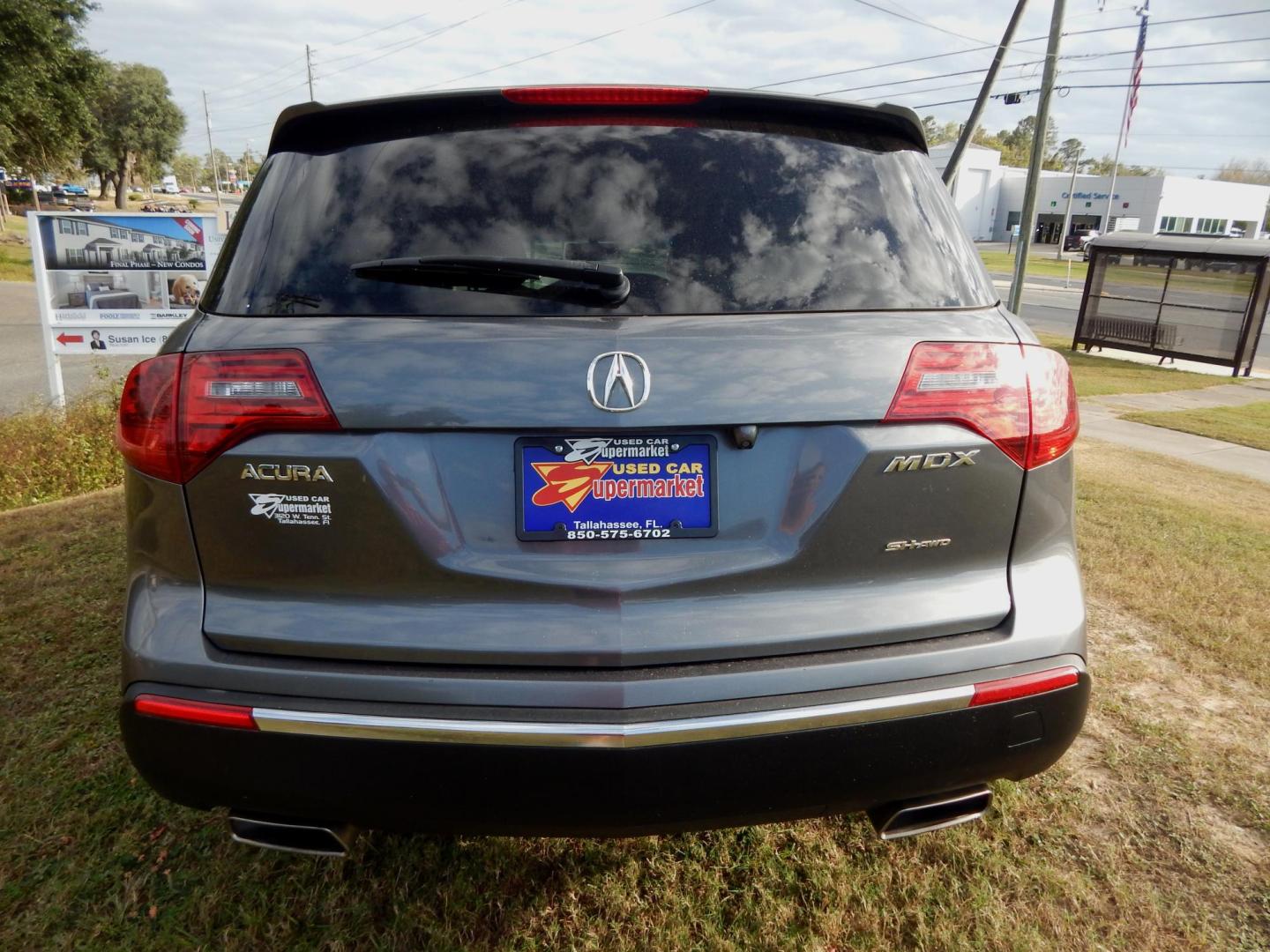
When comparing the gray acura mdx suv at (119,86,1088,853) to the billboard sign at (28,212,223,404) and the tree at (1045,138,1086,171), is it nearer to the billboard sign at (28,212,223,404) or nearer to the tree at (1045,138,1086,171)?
the billboard sign at (28,212,223,404)

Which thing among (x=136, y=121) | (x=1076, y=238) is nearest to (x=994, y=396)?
(x=136, y=121)

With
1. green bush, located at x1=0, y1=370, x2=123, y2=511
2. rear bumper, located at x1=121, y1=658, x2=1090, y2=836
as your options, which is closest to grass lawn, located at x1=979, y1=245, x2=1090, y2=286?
green bush, located at x1=0, y1=370, x2=123, y2=511

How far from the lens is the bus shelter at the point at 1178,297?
15844 millimetres

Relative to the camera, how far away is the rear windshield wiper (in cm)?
169

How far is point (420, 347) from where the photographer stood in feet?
5.32

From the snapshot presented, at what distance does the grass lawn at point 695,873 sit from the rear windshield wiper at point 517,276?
1529 millimetres

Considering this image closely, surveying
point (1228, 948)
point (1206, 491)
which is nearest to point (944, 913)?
point (1228, 948)

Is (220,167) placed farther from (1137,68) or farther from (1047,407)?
(1047,407)

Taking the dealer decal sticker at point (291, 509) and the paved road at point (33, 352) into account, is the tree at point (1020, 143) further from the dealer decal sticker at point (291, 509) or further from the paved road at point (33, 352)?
the dealer decal sticker at point (291, 509)

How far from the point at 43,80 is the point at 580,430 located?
28856 millimetres

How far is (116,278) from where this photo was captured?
8.07 metres

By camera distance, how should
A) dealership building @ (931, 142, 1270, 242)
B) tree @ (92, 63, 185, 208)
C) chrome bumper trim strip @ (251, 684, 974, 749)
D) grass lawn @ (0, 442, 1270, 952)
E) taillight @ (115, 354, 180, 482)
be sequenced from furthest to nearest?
1. dealership building @ (931, 142, 1270, 242)
2. tree @ (92, 63, 185, 208)
3. grass lawn @ (0, 442, 1270, 952)
4. taillight @ (115, 354, 180, 482)
5. chrome bumper trim strip @ (251, 684, 974, 749)

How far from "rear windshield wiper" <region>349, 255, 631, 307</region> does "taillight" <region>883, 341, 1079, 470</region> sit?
2.00 feet

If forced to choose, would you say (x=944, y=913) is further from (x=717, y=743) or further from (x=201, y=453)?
(x=201, y=453)
